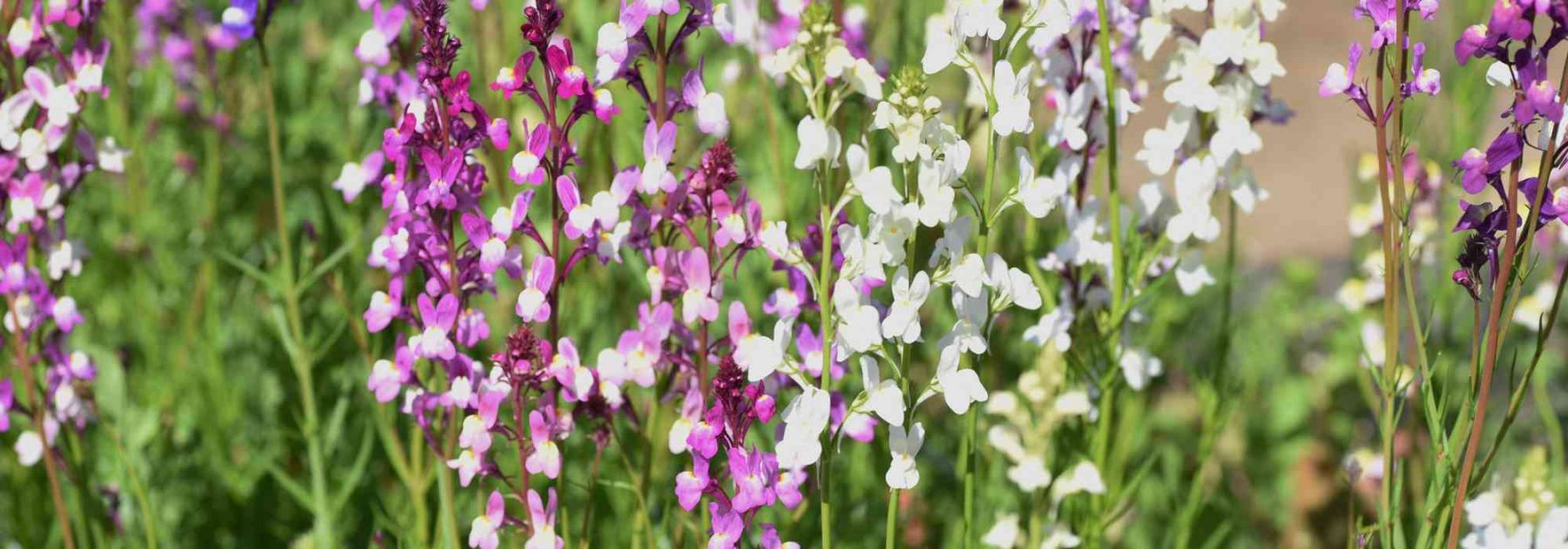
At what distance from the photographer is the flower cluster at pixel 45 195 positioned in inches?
76.9

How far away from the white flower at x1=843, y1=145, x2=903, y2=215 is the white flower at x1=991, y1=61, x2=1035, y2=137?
17 cm

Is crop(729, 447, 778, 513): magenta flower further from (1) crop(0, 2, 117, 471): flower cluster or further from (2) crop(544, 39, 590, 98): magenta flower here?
(1) crop(0, 2, 117, 471): flower cluster

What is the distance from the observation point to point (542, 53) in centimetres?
156

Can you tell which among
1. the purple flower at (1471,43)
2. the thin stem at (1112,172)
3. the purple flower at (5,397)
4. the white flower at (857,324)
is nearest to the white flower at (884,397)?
the white flower at (857,324)

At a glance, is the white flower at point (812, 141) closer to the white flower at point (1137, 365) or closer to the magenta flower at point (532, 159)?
the magenta flower at point (532, 159)

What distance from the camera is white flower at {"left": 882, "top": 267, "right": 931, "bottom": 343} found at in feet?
4.87

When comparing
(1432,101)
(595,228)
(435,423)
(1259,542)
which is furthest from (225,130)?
(1432,101)

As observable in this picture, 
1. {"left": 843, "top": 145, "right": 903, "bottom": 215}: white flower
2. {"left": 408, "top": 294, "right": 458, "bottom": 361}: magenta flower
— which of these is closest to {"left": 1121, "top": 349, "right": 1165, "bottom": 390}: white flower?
{"left": 843, "top": 145, "right": 903, "bottom": 215}: white flower

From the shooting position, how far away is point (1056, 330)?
6.86 ft

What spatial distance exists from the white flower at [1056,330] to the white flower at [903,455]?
1.71 feet

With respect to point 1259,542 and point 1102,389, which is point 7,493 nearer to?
point 1102,389

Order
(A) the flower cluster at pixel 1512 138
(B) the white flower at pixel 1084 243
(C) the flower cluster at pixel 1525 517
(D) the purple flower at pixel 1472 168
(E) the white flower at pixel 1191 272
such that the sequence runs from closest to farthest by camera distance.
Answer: (A) the flower cluster at pixel 1512 138 → (D) the purple flower at pixel 1472 168 → (C) the flower cluster at pixel 1525 517 → (B) the white flower at pixel 1084 243 → (E) the white flower at pixel 1191 272

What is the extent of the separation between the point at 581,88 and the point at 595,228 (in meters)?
0.22

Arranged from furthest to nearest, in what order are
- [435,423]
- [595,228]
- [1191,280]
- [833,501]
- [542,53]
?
[833,501] < [1191,280] < [435,423] < [595,228] < [542,53]
